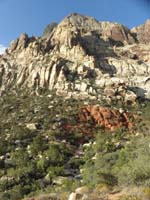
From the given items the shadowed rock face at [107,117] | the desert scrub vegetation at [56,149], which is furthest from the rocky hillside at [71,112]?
the shadowed rock face at [107,117]

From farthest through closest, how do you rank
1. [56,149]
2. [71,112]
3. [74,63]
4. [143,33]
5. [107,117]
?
[143,33] < [74,63] < [71,112] < [107,117] < [56,149]

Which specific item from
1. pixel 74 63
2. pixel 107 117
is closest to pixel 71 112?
Answer: pixel 107 117

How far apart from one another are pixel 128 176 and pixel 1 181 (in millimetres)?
18649

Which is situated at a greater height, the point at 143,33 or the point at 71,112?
the point at 143,33

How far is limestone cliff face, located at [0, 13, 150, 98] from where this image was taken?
6838cm

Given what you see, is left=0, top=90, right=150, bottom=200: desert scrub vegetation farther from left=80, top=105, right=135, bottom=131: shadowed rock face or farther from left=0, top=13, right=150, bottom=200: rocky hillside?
left=80, top=105, right=135, bottom=131: shadowed rock face

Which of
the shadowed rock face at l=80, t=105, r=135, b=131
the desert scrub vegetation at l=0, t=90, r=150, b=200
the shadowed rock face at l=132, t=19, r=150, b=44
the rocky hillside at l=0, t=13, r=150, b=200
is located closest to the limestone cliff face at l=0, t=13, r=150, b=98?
the rocky hillside at l=0, t=13, r=150, b=200

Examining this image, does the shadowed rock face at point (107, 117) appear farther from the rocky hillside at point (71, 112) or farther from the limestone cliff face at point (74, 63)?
the limestone cliff face at point (74, 63)

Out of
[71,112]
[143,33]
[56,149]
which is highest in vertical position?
[143,33]

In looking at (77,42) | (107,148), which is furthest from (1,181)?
(77,42)

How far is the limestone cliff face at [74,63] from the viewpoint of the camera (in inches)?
2692

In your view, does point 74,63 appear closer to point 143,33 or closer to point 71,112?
point 71,112

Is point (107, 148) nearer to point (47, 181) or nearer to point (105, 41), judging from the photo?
point (47, 181)

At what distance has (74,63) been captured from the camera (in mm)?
73500
